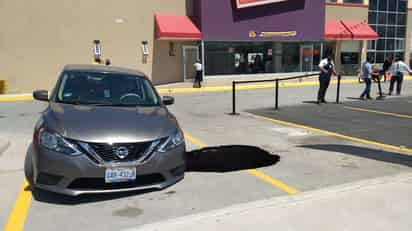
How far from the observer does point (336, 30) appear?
2770 centimetres

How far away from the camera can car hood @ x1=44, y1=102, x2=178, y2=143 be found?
4.40 meters

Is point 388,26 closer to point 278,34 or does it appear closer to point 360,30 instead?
point 360,30

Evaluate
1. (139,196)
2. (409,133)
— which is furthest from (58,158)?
(409,133)

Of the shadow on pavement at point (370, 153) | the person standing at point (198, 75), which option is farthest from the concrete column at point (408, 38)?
the shadow on pavement at point (370, 153)

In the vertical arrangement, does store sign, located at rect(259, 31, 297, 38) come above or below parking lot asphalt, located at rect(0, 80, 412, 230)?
above

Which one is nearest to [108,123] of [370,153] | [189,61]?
[370,153]

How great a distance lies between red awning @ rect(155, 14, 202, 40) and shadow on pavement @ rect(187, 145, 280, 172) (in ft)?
50.7

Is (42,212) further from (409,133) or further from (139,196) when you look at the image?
(409,133)

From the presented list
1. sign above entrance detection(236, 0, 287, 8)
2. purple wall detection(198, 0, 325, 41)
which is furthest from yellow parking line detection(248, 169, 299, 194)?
sign above entrance detection(236, 0, 287, 8)

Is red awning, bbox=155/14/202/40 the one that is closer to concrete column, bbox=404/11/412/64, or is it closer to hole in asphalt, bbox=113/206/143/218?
hole in asphalt, bbox=113/206/143/218

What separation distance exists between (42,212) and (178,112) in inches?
345

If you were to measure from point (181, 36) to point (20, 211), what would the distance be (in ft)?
61.5

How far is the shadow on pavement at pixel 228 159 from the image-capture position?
6.06 metres

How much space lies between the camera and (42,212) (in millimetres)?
4293
